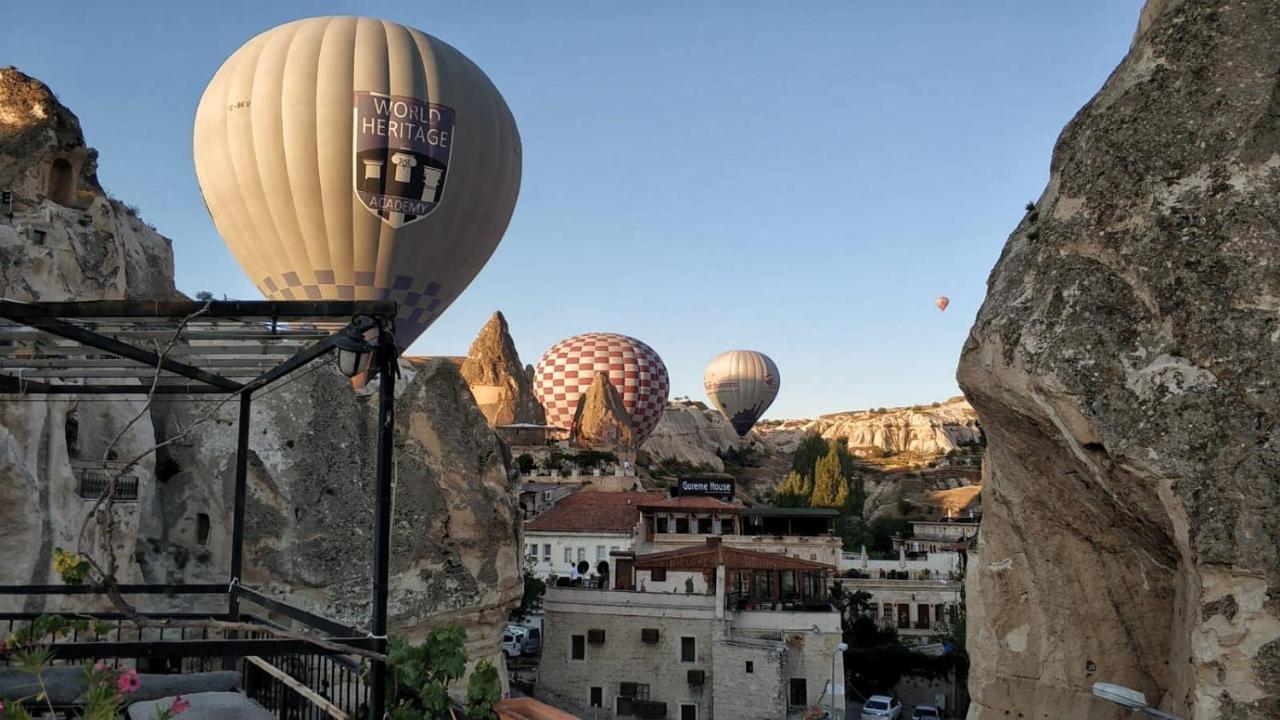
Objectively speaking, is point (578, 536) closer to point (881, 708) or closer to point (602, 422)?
point (881, 708)

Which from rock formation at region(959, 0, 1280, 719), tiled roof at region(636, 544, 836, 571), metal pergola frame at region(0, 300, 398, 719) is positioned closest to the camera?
rock formation at region(959, 0, 1280, 719)

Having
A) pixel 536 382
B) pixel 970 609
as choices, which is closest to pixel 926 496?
pixel 536 382

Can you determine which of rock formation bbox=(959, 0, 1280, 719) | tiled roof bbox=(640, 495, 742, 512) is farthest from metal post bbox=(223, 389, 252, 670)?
tiled roof bbox=(640, 495, 742, 512)

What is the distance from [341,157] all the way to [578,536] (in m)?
18.3

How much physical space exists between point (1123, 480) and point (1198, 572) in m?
0.65

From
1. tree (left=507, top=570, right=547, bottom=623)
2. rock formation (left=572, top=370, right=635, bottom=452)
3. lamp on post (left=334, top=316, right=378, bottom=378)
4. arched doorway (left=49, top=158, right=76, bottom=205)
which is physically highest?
arched doorway (left=49, top=158, right=76, bottom=205)

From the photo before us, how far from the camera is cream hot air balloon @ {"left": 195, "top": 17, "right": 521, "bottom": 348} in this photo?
2358 centimetres

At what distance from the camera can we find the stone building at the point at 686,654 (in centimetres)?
2617

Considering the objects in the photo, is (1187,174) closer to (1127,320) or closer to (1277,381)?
(1127,320)

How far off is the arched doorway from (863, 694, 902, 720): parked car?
23257 mm

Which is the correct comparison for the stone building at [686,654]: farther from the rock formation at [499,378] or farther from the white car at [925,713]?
the rock formation at [499,378]

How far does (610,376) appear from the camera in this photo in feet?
236

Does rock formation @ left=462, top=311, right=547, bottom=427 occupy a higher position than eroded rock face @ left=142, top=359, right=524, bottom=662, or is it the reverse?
rock formation @ left=462, top=311, right=547, bottom=427

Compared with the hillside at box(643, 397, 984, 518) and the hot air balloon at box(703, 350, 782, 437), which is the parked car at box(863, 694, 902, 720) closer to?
the hillside at box(643, 397, 984, 518)
